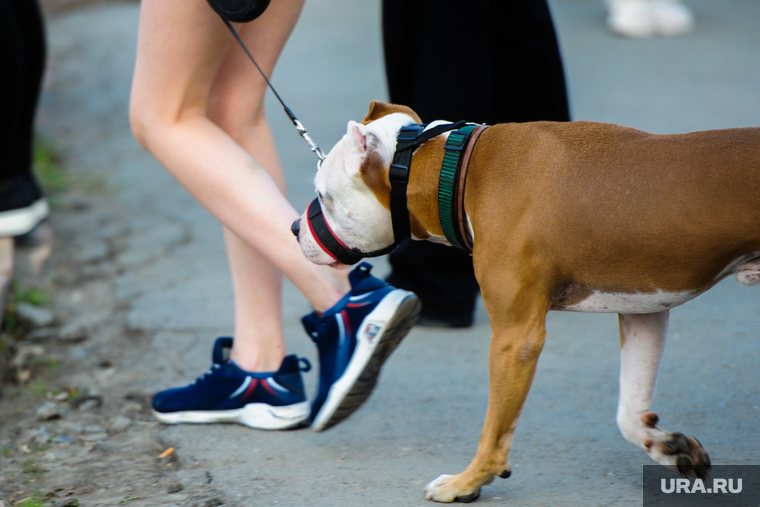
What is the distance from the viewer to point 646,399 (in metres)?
2.12

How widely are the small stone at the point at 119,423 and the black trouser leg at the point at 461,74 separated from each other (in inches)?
49.0

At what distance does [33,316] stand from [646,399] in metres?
2.76

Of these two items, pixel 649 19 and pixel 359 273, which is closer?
pixel 359 273

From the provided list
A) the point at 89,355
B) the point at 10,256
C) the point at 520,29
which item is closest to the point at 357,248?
the point at 520,29

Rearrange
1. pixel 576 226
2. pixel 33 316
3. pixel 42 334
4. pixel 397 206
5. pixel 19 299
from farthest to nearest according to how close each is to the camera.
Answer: pixel 19 299 → pixel 33 316 → pixel 42 334 → pixel 397 206 → pixel 576 226

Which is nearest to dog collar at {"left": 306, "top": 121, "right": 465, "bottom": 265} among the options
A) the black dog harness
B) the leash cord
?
the black dog harness

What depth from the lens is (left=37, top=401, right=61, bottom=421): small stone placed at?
283cm

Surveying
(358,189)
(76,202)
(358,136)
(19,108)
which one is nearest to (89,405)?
(358,189)

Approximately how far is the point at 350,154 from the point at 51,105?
5613 mm

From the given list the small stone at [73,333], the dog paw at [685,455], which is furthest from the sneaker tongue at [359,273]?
the small stone at [73,333]

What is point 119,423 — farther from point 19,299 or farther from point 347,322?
point 19,299

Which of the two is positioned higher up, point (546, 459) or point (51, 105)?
point (51, 105)

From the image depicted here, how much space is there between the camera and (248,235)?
7.92ft

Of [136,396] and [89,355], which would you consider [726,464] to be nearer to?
[136,396]
